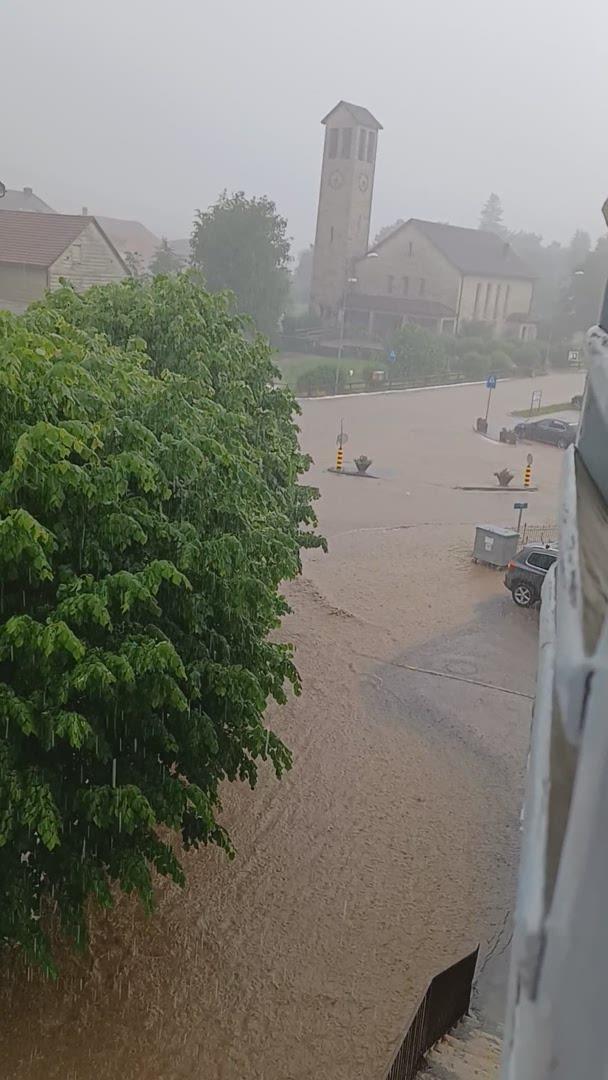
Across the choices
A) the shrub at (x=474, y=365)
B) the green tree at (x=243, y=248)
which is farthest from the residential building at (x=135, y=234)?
the shrub at (x=474, y=365)

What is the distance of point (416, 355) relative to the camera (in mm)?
42531

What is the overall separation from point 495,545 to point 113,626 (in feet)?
40.9

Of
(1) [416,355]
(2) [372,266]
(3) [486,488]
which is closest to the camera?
(3) [486,488]

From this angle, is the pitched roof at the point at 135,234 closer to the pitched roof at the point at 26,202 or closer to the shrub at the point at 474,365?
the pitched roof at the point at 26,202

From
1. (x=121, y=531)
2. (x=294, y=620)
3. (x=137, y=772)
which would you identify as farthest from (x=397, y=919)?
(x=294, y=620)

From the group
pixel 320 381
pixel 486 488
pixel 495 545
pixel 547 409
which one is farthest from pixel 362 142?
pixel 495 545

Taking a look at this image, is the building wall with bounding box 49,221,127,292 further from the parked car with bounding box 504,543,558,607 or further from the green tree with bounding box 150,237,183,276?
the parked car with bounding box 504,543,558,607

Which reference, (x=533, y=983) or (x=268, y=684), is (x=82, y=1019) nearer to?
(x=268, y=684)

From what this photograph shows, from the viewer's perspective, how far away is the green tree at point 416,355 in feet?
139

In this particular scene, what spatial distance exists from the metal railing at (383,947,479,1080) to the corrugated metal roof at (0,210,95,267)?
23938 mm

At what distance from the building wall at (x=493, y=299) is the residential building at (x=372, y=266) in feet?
0.19

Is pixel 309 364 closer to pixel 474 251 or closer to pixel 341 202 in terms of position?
pixel 341 202

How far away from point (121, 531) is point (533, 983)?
5382mm

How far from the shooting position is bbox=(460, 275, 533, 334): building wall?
5103 centimetres
